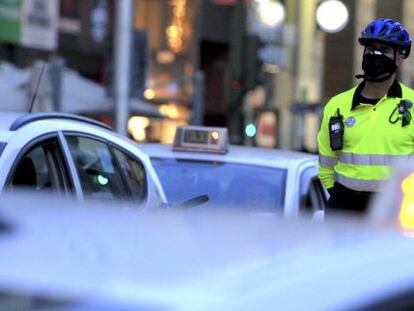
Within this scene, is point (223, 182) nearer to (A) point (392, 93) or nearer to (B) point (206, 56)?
(A) point (392, 93)

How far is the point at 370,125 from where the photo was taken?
408 cm

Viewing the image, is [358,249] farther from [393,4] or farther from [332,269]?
[393,4]

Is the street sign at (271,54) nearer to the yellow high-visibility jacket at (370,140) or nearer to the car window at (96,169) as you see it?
the car window at (96,169)

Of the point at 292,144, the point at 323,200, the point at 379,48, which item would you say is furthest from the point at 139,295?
the point at 292,144

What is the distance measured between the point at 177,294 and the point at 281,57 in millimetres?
24612

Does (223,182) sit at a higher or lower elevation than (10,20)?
lower

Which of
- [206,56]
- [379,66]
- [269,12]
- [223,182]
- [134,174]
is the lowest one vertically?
[206,56]

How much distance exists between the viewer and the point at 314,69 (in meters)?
31.2

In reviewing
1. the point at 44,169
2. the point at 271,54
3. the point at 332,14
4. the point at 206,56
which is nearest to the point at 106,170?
the point at 44,169

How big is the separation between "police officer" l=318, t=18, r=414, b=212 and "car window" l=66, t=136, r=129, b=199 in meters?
1.23

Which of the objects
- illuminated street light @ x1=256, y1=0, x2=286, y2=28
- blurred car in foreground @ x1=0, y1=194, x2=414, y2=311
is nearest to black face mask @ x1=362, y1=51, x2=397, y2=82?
blurred car in foreground @ x1=0, y1=194, x2=414, y2=311

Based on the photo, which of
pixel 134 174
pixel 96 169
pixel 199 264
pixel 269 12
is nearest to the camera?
pixel 199 264

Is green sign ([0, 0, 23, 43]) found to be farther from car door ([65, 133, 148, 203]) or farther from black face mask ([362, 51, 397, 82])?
black face mask ([362, 51, 397, 82])

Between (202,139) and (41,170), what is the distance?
1989 millimetres
